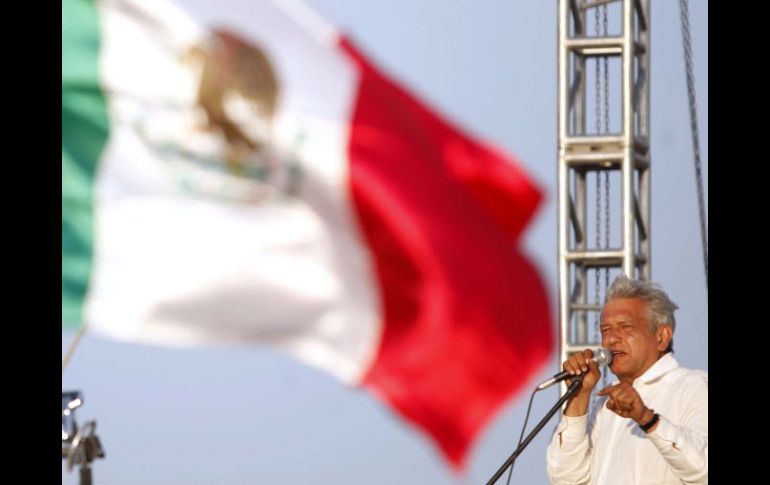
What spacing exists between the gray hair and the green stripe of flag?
1.39 m

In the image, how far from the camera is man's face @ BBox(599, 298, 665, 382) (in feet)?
10.5

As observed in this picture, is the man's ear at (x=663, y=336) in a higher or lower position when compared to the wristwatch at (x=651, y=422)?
higher

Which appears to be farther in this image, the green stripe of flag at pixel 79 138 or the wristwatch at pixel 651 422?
the green stripe of flag at pixel 79 138

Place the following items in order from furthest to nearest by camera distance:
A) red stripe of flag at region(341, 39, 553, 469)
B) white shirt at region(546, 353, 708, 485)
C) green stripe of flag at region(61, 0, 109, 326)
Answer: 1. red stripe of flag at region(341, 39, 553, 469)
2. green stripe of flag at region(61, 0, 109, 326)
3. white shirt at region(546, 353, 708, 485)

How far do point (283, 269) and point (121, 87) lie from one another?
67cm

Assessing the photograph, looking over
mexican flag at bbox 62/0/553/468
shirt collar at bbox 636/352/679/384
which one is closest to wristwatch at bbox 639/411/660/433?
shirt collar at bbox 636/352/679/384

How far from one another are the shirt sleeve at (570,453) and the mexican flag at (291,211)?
3.98ft

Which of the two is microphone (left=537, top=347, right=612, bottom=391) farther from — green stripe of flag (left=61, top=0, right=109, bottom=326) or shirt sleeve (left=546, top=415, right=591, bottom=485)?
green stripe of flag (left=61, top=0, right=109, bottom=326)

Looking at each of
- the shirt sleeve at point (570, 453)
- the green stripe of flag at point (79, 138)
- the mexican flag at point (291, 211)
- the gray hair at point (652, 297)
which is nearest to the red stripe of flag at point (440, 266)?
the mexican flag at point (291, 211)

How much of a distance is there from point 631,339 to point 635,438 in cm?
19

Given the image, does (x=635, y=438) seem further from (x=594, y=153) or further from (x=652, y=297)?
(x=594, y=153)

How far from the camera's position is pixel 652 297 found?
3234mm

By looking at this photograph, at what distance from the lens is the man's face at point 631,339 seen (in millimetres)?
3209

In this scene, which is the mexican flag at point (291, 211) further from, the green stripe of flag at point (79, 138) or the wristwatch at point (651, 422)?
the wristwatch at point (651, 422)
